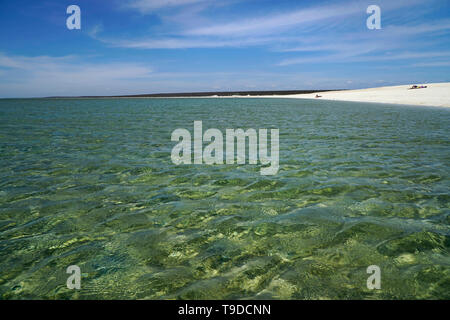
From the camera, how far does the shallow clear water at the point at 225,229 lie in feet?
12.0

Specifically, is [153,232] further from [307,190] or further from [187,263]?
[307,190]

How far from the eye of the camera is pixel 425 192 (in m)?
6.59

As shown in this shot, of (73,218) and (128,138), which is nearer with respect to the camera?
(73,218)

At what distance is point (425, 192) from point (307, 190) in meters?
2.88

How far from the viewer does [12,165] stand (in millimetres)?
9367

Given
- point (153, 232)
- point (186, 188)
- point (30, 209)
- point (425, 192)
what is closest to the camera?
point (153, 232)

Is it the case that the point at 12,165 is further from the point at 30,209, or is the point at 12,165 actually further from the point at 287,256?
the point at 287,256

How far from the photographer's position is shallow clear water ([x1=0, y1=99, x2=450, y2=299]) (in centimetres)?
366

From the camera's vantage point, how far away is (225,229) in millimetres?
5082

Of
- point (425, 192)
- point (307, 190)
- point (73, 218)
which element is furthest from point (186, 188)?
point (425, 192)
